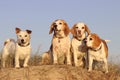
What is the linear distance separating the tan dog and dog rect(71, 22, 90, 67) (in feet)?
0.67

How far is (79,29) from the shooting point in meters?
10.8

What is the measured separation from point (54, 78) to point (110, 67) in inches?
143

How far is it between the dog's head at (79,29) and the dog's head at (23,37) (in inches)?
59.3

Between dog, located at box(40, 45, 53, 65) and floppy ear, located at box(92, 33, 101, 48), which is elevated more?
floppy ear, located at box(92, 33, 101, 48)

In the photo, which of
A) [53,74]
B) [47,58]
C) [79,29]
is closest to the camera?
A: [53,74]

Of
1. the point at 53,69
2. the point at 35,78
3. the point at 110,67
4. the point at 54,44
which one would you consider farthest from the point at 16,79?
the point at 110,67

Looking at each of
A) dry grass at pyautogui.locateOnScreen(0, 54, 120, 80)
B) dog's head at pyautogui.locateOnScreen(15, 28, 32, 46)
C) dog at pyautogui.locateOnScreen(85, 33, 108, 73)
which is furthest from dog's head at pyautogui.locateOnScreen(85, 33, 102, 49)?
dog's head at pyautogui.locateOnScreen(15, 28, 32, 46)

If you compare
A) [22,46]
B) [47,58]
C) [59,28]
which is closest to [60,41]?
[59,28]

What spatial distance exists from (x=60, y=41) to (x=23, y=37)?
55.3 inches

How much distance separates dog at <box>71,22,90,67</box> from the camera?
426 inches

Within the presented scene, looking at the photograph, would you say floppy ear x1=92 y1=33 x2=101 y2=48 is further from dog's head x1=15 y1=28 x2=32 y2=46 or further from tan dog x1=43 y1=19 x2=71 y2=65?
dog's head x1=15 y1=28 x2=32 y2=46

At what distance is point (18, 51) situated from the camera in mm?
10328

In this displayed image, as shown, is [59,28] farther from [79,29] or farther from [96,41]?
[96,41]

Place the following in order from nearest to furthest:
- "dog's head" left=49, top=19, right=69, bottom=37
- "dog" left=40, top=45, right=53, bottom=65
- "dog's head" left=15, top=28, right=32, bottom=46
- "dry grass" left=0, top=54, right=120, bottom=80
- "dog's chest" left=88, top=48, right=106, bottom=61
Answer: "dry grass" left=0, top=54, right=120, bottom=80 → "dog's chest" left=88, top=48, right=106, bottom=61 → "dog's head" left=15, top=28, right=32, bottom=46 → "dog's head" left=49, top=19, right=69, bottom=37 → "dog" left=40, top=45, right=53, bottom=65
